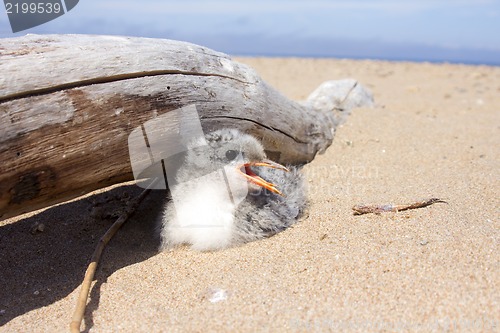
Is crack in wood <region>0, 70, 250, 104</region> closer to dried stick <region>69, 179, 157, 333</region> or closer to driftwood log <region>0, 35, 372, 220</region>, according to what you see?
driftwood log <region>0, 35, 372, 220</region>

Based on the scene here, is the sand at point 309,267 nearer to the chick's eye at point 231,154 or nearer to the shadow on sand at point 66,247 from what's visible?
the shadow on sand at point 66,247

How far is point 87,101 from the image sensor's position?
8.97 feet

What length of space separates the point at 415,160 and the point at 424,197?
139 cm

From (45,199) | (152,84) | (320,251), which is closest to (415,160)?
(320,251)

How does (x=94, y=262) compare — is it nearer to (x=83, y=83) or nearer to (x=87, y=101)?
(x=87, y=101)

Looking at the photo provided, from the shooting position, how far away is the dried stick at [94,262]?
2320mm

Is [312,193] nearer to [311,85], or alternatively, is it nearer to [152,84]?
[152,84]

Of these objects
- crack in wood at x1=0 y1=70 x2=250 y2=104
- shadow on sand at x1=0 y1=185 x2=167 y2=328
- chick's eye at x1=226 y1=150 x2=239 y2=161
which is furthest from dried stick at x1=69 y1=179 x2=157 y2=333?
crack in wood at x1=0 y1=70 x2=250 y2=104

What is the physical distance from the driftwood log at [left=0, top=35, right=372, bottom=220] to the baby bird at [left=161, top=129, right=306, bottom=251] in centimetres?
28

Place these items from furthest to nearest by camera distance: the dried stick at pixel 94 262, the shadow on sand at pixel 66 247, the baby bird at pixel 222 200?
the baby bird at pixel 222 200, the shadow on sand at pixel 66 247, the dried stick at pixel 94 262

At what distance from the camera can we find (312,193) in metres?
3.90

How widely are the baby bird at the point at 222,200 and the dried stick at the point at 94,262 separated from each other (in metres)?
0.36

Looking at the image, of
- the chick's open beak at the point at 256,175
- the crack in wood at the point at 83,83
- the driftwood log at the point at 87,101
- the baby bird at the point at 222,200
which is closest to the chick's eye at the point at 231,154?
the baby bird at the point at 222,200

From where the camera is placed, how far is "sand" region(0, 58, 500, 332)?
87.0 inches
